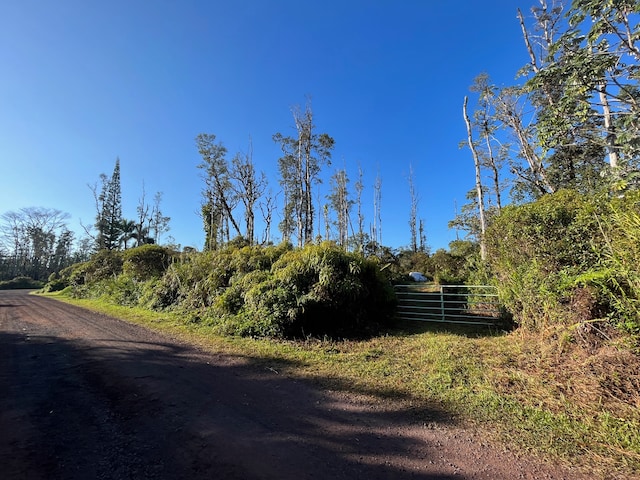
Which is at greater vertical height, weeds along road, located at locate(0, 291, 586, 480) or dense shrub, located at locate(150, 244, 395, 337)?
dense shrub, located at locate(150, 244, 395, 337)

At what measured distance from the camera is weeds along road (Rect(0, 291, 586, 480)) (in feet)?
7.51

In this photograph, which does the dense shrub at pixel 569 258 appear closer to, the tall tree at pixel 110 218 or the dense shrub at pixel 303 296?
the dense shrub at pixel 303 296

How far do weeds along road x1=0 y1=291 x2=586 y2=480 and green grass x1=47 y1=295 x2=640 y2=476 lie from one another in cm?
32

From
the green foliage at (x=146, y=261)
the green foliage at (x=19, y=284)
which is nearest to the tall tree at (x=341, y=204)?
the green foliage at (x=146, y=261)

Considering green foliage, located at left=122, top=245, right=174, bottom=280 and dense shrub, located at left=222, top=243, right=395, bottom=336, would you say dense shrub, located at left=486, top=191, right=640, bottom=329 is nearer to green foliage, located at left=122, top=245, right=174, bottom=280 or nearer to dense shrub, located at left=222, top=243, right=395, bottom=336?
dense shrub, located at left=222, top=243, right=395, bottom=336

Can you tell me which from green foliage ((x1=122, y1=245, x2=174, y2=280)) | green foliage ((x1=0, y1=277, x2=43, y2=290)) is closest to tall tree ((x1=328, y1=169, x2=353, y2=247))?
green foliage ((x1=122, y1=245, x2=174, y2=280))

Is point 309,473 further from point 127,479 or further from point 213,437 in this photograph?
point 127,479

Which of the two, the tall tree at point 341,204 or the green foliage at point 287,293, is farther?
the tall tree at point 341,204

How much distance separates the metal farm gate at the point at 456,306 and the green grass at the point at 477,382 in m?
0.90

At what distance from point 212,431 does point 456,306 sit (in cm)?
844

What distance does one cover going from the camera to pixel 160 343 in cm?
650

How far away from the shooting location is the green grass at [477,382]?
2.65 metres

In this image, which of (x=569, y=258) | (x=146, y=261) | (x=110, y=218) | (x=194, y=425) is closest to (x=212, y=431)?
(x=194, y=425)

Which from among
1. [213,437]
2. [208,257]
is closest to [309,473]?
[213,437]
